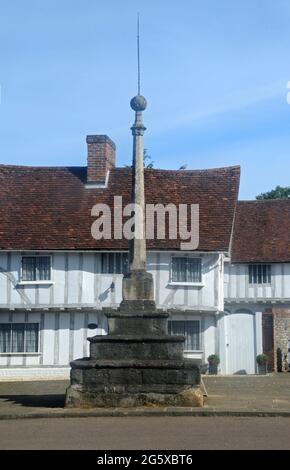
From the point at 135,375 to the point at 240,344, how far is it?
1573 cm

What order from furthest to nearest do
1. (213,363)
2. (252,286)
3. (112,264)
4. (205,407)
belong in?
1. (252,286)
2. (112,264)
3. (213,363)
4. (205,407)

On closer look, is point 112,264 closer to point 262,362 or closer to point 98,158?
point 98,158

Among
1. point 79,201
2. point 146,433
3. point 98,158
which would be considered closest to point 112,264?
point 79,201

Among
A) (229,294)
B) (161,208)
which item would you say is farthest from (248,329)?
(161,208)

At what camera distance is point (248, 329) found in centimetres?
2745

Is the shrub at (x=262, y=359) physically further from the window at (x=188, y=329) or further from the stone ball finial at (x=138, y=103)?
the stone ball finial at (x=138, y=103)

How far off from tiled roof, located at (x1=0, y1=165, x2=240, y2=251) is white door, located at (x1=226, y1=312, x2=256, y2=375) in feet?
16.0

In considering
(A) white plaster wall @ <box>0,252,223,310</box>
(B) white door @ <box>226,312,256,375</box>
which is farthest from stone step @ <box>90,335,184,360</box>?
(B) white door @ <box>226,312,256,375</box>

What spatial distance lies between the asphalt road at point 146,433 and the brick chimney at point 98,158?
15.1m

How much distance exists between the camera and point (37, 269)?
23.6 m

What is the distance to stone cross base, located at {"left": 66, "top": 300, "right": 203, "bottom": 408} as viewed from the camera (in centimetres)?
1195

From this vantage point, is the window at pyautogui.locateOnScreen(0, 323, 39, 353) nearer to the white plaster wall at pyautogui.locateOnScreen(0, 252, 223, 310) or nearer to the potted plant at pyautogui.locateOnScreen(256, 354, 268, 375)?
the white plaster wall at pyautogui.locateOnScreen(0, 252, 223, 310)

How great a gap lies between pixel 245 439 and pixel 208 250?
48.1 ft

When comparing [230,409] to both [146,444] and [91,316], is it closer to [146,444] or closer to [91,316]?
[146,444]
